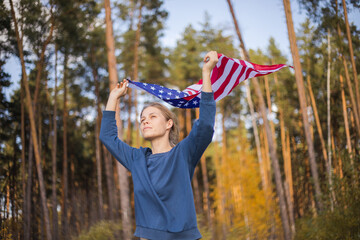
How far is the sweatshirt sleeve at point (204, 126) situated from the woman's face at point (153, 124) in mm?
253

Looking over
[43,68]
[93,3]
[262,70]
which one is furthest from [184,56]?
[262,70]

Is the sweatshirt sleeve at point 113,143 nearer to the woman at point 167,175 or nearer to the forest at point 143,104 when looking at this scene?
the woman at point 167,175

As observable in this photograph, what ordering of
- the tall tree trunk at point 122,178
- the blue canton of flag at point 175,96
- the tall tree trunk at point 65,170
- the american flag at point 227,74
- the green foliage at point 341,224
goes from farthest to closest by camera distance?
the tall tree trunk at point 65,170, the tall tree trunk at point 122,178, the green foliage at point 341,224, the american flag at point 227,74, the blue canton of flag at point 175,96

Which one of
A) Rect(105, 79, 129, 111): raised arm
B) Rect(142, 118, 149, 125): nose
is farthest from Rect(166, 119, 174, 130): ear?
Rect(105, 79, 129, 111): raised arm

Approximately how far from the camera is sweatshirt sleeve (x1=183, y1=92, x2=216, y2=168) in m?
1.80

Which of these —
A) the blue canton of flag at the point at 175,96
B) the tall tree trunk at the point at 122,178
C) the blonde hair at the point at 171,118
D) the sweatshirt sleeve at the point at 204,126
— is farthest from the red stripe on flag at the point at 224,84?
the tall tree trunk at the point at 122,178

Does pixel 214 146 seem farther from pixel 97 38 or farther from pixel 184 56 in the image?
pixel 97 38

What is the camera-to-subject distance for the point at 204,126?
5.90ft

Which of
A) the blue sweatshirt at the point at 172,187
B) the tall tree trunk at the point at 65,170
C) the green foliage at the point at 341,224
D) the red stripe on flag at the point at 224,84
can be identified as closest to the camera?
the blue sweatshirt at the point at 172,187

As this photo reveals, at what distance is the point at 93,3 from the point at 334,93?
9047mm

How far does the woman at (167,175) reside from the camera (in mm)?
1729

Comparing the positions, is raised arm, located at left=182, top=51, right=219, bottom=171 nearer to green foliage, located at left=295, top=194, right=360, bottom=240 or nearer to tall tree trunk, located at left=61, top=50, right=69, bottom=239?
green foliage, located at left=295, top=194, right=360, bottom=240

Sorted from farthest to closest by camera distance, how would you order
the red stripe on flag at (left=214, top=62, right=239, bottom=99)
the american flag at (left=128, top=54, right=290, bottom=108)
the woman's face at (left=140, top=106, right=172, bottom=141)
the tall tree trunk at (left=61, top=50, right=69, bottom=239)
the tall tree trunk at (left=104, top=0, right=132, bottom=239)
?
the tall tree trunk at (left=61, top=50, right=69, bottom=239) → the tall tree trunk at (left=104, top=0, right=132, bottom=239) → the red stripe on flag at (left=214, top=62, right=239, bottom=99) → the american flag at (left=128, top=54, right=290, bottom=108) → the woman's face at (left=140, top=106, right=172, bottom=141)

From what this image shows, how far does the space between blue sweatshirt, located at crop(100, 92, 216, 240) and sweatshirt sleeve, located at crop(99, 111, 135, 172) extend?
0.11 meters
